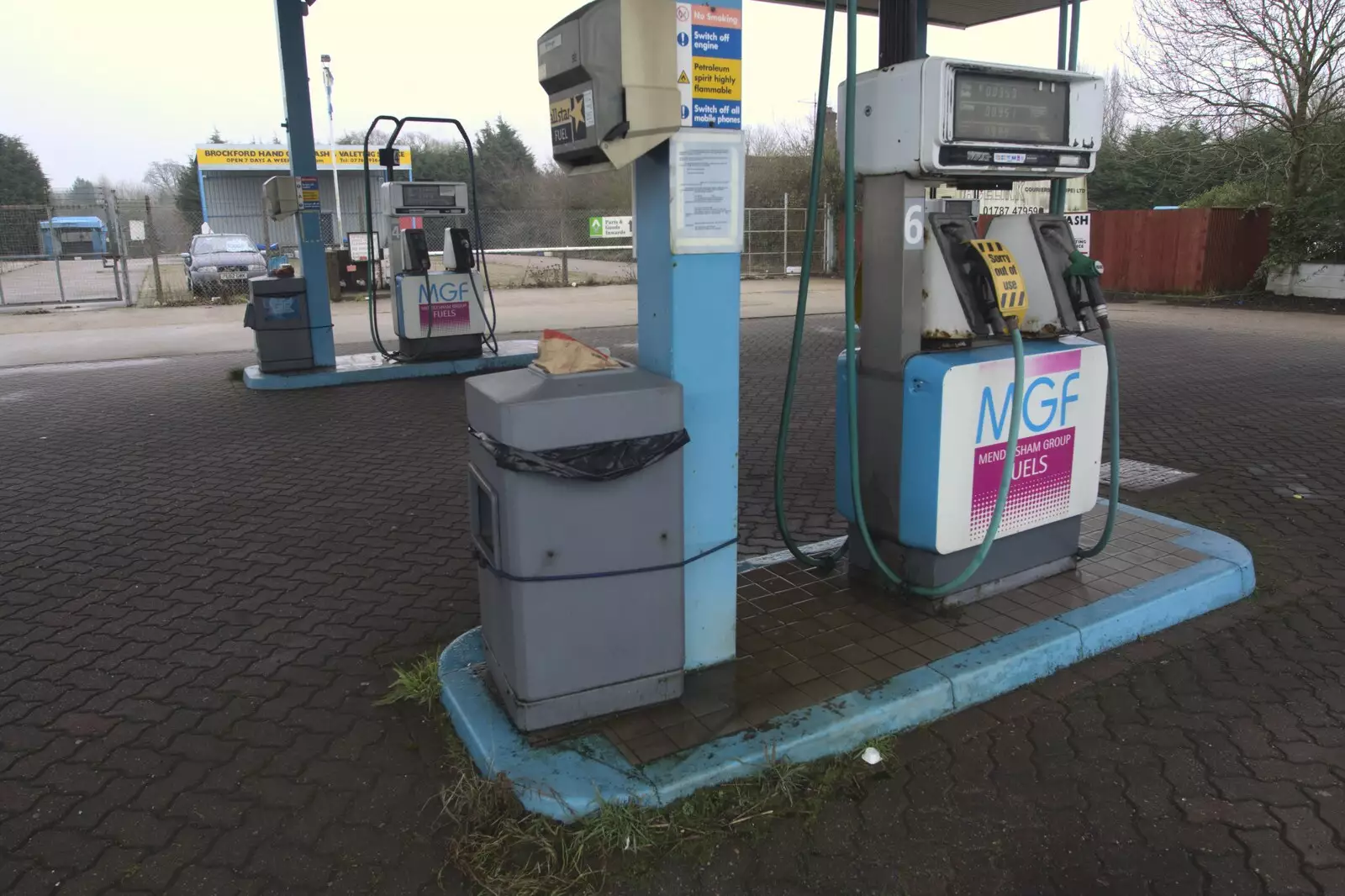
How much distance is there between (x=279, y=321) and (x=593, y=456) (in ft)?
27.1

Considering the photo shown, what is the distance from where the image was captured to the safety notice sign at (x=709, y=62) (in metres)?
2.85

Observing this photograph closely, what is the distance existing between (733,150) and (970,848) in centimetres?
220

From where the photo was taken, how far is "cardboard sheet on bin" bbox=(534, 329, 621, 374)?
9.79 feet

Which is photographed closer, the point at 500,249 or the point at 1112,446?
the point at 1112,446

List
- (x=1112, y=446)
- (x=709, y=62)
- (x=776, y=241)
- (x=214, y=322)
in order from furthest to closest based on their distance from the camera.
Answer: (x=776, y=241) < (x=214, y=322) < (x=1112, y=446) < (x=709, y=62)

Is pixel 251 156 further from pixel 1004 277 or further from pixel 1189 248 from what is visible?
pixel 1004 277

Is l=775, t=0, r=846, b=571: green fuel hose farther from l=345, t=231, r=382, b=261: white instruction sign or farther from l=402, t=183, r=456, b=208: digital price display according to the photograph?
l=345, t=231, r=382, b=261: white instruction sign

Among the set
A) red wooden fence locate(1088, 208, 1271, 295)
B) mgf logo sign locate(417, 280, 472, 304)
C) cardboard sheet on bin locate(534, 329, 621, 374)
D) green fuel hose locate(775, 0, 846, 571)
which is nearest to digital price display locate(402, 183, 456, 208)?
mgf logo sign locate(417, 280, 472, 304)

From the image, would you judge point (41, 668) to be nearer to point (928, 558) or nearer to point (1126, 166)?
point (928, 558)

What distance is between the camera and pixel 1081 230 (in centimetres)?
402

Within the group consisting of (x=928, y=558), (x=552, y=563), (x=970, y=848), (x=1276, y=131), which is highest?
(x=1276, y=131)

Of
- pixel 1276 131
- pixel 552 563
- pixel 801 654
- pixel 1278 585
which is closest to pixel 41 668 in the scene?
pixel 552 563

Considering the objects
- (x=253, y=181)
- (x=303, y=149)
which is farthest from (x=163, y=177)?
(x=303, y=149)

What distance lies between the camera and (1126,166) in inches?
1138
